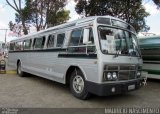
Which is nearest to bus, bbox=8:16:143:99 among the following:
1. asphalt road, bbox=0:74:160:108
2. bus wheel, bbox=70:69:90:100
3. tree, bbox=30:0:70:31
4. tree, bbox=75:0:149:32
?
bus wheel, bbox=70:69:90:100

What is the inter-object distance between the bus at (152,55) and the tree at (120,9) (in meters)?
7.73

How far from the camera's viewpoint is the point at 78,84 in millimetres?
7430

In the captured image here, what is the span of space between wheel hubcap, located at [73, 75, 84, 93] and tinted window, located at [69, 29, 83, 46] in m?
1.08

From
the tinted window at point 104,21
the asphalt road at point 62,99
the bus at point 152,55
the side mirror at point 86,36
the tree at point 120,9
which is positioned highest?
the tree at point 120,9

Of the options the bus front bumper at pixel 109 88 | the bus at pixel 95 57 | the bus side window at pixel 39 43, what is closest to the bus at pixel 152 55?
the bus at pixel 95 57

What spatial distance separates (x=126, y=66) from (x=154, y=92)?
2.67 m

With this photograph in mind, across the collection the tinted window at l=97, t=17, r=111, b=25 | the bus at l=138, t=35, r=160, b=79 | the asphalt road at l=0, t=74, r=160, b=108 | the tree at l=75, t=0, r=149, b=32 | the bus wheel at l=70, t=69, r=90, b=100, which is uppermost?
the tree at l=75, t=0, r=149, b=32

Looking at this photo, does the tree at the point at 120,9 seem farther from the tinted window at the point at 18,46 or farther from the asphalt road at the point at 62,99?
the asphalt road at the point at 62,99

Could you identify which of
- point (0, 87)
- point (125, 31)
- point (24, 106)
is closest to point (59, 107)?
point (24, 106)

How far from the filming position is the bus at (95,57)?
6.45 meters

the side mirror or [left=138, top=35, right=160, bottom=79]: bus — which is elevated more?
the side mirror

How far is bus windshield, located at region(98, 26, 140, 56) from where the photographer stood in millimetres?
6695

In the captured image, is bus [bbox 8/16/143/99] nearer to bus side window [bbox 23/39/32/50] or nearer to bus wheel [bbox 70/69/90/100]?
bus wheel [bbox 70/69/90/100]

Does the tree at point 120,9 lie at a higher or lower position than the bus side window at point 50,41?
higher
